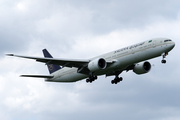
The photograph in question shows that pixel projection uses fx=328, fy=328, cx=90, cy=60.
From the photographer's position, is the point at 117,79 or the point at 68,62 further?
the point at 117,79

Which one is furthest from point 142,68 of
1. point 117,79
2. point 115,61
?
point 115,61

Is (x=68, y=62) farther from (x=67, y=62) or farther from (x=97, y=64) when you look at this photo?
(x=97, y=64)

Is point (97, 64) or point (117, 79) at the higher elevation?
point (117, 79)

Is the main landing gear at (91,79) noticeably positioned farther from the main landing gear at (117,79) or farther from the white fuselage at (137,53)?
the main landing gear at (117,79)

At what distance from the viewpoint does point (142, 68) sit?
49.1 metres

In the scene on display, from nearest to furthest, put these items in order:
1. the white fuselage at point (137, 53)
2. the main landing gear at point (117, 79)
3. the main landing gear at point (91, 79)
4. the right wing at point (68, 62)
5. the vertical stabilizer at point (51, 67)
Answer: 1. the white fuselage at point (137, 53)
2. the right wing at point (68, 62)
3. the main landing gear at point (91, 79)
4. the main landing gear at point (117, 79)
5. the vertical stabilizer at point (51, 67)

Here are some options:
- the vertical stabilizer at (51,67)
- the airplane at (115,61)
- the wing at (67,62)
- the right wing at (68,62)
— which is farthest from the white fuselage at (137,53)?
the vertical stabilizer at (51,67)

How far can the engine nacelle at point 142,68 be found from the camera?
161ft

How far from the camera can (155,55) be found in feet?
138

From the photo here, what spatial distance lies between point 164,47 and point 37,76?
21.4m

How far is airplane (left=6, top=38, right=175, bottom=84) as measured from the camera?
137ft

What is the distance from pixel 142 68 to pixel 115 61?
21.3ft

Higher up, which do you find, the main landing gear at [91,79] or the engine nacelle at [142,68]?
the engine nacelle at [142,68]

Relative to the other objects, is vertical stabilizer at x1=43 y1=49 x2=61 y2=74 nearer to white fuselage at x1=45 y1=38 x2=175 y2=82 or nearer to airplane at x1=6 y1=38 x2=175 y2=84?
airplane at x1=6 y1=38 x2=175 y2=84
